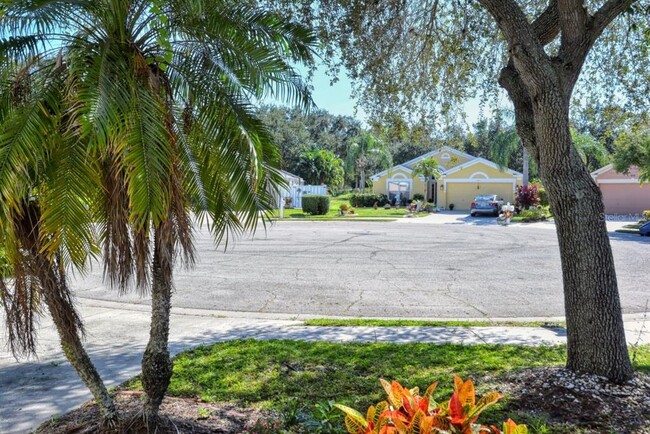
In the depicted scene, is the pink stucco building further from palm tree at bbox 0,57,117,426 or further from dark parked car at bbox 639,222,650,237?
palm tree at bbox 0,57,117,426

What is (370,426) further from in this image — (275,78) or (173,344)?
(173,344)

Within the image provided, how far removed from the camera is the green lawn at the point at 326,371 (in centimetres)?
426

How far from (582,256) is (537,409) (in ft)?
4.90

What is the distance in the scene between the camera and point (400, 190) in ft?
159

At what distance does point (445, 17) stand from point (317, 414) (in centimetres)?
788

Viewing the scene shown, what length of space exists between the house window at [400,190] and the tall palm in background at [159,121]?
4499cm

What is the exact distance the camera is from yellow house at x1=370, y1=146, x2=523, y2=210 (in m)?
42.2

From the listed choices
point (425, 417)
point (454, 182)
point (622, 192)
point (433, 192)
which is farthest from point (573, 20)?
point (433, 192)

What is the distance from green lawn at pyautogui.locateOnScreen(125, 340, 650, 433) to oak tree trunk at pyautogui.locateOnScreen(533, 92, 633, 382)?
0.85 metres

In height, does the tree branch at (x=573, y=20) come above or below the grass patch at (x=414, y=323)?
above

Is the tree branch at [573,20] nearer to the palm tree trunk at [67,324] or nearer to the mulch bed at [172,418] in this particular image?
the mulch bed at [172,418]

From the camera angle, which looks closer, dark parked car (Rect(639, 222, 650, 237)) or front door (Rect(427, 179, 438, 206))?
dark parked car (Rect(639, 222, 650, 237))

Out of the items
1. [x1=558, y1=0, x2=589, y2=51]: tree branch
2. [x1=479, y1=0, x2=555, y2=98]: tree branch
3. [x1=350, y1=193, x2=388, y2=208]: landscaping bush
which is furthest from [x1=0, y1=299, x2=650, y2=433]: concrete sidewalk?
[x1=350, y1=193, x2=388, y2=208]: landscaping bush

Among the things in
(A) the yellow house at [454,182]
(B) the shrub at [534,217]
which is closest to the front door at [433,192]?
(A) the yellow house at [454,182]
